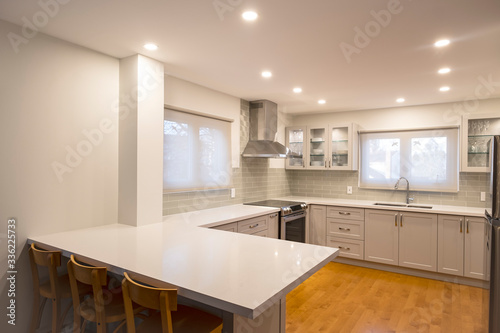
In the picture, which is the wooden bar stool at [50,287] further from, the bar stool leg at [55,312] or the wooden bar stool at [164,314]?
the wooden bar stool at [164,314]

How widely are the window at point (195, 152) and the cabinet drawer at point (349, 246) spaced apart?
181 cm

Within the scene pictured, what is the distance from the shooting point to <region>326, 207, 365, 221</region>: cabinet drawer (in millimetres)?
4297

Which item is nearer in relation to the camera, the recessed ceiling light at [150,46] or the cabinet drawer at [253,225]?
the recessed ceiling light at [150,46]

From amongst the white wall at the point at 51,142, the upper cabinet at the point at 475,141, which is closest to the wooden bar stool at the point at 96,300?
the white wall at the point at 51,142

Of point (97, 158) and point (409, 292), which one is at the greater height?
point (97, 158)

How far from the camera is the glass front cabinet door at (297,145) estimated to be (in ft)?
16.5

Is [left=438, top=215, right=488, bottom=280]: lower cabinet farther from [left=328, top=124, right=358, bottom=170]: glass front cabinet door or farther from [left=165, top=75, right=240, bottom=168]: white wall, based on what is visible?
[left=165, top=75, right=240, bottom=168]: white wall

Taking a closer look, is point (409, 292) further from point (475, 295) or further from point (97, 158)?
point (97, 158)

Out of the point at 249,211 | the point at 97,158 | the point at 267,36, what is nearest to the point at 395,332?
the point at 249,211

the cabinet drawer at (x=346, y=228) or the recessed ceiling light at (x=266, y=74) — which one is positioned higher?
the recessed ceiling light at (x=266, y=74)

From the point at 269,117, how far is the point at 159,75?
1.97m

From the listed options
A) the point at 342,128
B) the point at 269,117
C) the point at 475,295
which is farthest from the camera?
the point at 342,128

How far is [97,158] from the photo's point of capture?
8.41 feet

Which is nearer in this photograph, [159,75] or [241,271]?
[241,271]
